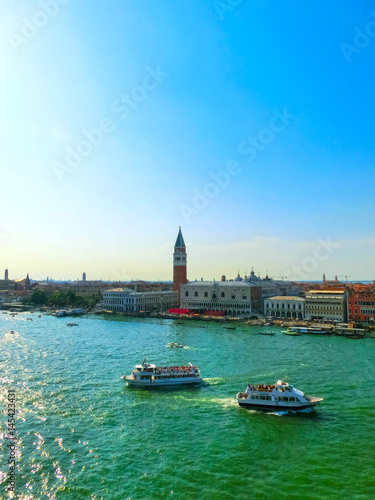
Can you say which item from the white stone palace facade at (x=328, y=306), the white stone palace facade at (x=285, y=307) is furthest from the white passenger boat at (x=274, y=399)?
the white stone palace facade at (x=285, y=307)

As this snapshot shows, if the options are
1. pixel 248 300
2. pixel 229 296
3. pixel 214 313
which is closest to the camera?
pixel 214 313

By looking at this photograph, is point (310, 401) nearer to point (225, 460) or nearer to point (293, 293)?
point (225, 460)

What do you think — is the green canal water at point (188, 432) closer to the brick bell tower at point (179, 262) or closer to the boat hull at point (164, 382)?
the boat hull at point (164, 382)

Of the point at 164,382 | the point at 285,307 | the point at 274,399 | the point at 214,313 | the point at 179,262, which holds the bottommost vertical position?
the point at 164,382

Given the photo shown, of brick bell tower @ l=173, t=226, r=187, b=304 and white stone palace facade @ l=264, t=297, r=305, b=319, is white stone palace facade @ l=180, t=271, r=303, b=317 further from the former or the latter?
brick bell tower @ l=173, t=226, r=187, b=304

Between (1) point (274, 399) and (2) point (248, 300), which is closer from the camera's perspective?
(1) point (274, 399)

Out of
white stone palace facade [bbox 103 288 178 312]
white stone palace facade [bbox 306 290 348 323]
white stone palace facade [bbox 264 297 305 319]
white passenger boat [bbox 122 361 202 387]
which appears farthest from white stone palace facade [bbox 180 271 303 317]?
white passenger boat [bbox 122 361 202 387]

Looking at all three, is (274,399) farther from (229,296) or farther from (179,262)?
(179,262)

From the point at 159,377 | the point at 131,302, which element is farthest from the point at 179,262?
the point at 159,377
